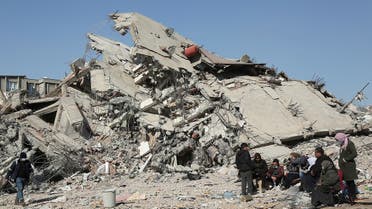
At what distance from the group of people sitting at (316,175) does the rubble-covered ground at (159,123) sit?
0.82 meters

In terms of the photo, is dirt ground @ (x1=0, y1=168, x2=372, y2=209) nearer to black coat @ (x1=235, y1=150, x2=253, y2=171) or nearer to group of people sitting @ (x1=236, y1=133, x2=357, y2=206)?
group of people sitting @ (x1=236, y1=133, x2=357, y2=206)

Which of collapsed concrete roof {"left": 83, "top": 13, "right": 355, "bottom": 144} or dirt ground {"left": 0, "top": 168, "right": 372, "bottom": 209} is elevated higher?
collapsed concrete roof {"left": 83, "top": 13, "right": 355, "bottom": 144}

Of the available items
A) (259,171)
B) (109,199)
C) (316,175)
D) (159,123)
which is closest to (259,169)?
(259,171)

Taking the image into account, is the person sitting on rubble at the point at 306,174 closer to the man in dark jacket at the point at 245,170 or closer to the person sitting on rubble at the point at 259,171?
the person sitting on rubble at the point at 259,171

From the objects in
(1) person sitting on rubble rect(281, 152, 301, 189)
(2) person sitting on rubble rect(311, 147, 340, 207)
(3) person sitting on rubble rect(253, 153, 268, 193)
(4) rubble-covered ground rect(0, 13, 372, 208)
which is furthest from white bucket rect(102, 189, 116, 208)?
(2) person sitting on rubble rect(311, 147, 340, 207)

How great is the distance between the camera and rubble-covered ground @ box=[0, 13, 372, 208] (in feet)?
45.6

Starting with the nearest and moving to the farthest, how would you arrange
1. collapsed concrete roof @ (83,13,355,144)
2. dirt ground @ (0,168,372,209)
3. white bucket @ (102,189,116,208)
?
dirt ground @ (0,168,372,209), white bucket @ (102,189,116,208), collapsed concrete roof @ (83,13,355,144)

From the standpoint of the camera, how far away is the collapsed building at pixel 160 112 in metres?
15.2

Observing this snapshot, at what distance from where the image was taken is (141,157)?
15414mm

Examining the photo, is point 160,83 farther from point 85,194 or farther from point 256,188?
point 256,188

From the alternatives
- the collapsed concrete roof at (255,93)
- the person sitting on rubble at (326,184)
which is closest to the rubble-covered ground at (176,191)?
the person sitting on rubble at (326,184)

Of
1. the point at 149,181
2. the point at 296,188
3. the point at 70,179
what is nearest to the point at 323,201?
the point at 296,188

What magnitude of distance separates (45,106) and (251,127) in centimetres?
761

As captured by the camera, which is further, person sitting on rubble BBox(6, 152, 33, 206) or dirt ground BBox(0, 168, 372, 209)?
person sitting on rubble BBox(6, 152, 33, 206)
